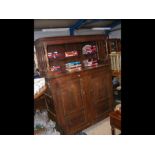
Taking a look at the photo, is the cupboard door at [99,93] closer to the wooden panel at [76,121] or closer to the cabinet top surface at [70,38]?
the wooden panel at [76,121]

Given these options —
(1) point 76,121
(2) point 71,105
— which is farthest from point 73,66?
(1) point 76,121

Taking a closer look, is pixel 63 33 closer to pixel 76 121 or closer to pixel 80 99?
pixel 80 99

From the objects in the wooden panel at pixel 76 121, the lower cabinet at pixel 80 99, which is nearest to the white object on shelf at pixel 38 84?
the lower cabinet at pixel 80 99

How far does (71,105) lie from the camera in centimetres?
226

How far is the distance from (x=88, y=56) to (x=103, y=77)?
0.58m

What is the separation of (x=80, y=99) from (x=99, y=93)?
16.7 inches

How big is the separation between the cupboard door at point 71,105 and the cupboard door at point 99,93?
169mm

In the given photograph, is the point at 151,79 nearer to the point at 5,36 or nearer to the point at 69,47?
the point at 5,36

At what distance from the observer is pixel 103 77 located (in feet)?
8.48

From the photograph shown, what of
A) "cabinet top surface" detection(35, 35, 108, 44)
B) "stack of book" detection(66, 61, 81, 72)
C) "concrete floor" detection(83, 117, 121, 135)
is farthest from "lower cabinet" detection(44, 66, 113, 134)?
"cabinet top surface" detection(35, 35, 108, 44)

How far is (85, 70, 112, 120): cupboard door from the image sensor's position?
8.00 feet

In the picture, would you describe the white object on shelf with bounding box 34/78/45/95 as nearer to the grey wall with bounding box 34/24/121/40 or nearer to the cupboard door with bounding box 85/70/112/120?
the cupboard door with bounding box 85/70/112/120

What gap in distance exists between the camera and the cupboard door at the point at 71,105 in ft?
7.02
